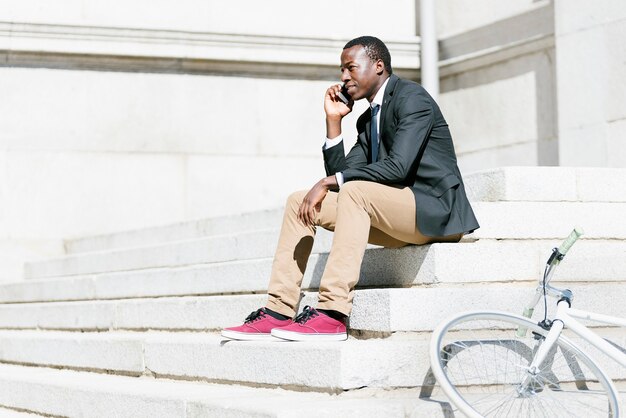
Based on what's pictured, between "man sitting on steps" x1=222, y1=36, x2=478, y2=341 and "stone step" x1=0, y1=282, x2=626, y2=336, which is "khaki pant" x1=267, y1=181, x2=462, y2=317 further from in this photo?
"stone step" x1=0, y1=282, x2=626, y2=336

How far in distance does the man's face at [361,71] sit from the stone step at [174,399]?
168 cm

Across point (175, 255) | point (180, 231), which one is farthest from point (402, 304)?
point (180, 231)

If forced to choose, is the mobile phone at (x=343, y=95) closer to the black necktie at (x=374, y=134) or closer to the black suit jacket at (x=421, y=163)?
the black necktie at (x=374, y=134)

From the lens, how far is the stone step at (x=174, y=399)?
5.50 m

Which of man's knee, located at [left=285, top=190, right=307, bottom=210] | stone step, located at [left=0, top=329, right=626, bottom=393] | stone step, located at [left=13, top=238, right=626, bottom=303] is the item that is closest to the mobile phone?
man's knee, located at [left=285, top=190, right=307, bottom=210]

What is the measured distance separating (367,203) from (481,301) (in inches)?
30.2

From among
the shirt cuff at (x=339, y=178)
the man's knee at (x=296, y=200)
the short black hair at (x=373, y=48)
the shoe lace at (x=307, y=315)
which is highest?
the short black hair at (x=373, y=48)

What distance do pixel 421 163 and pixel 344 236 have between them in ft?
2.26

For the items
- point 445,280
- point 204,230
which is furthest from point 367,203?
point 204,230

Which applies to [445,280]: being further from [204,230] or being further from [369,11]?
[369,11]

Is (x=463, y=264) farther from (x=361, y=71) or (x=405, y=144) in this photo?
(x=361, y=71)

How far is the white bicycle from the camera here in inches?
205

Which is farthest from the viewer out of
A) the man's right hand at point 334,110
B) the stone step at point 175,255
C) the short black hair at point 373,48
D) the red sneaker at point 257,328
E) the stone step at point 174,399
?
the stone step at point 175,255

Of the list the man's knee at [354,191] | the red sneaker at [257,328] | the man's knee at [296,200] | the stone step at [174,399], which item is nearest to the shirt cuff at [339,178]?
the man's knee at [354,191]
